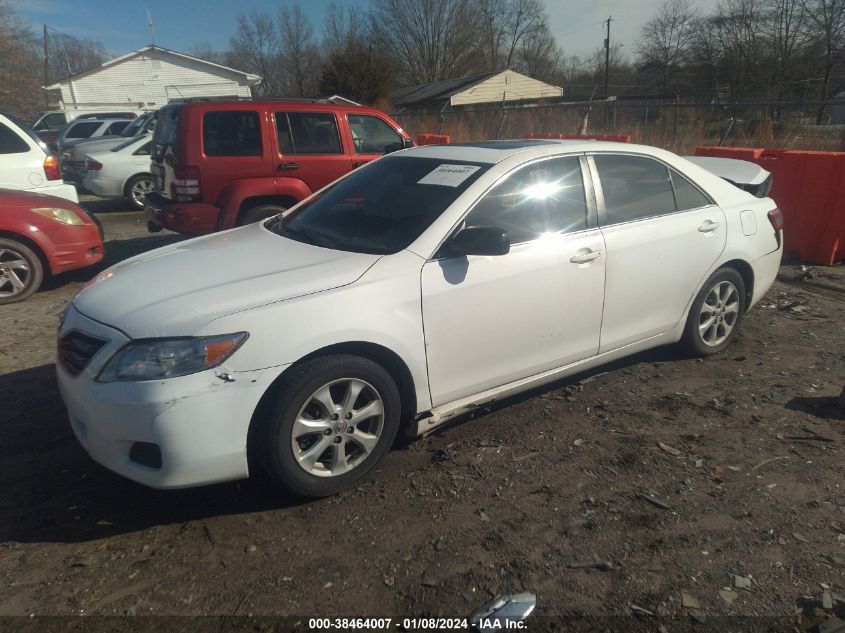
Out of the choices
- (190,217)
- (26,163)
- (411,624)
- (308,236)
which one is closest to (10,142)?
(26,163)

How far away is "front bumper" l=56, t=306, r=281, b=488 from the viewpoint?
2.59m

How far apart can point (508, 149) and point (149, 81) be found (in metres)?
45.0

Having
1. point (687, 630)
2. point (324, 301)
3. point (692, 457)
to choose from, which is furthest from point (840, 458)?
point (324, 301)

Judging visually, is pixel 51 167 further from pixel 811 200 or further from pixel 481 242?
pixel 811 200

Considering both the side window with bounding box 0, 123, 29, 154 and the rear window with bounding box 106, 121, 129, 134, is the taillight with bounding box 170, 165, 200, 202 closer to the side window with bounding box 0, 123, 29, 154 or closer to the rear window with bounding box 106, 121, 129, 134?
the side window with bounding box 0, 123, 29, 154

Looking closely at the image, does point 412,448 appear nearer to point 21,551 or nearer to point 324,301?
point 324,301

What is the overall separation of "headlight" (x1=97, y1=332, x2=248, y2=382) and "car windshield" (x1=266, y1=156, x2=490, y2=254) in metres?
0.96

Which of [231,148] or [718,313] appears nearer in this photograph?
[718,313]

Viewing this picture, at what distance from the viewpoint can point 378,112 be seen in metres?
8.45

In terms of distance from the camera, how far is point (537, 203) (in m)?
3.65

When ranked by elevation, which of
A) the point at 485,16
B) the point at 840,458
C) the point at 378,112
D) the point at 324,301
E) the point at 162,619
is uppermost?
the point at 485,16

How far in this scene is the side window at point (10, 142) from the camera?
25.0 ft

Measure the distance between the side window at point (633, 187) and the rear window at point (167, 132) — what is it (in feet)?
17.4

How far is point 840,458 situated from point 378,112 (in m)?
6.87
